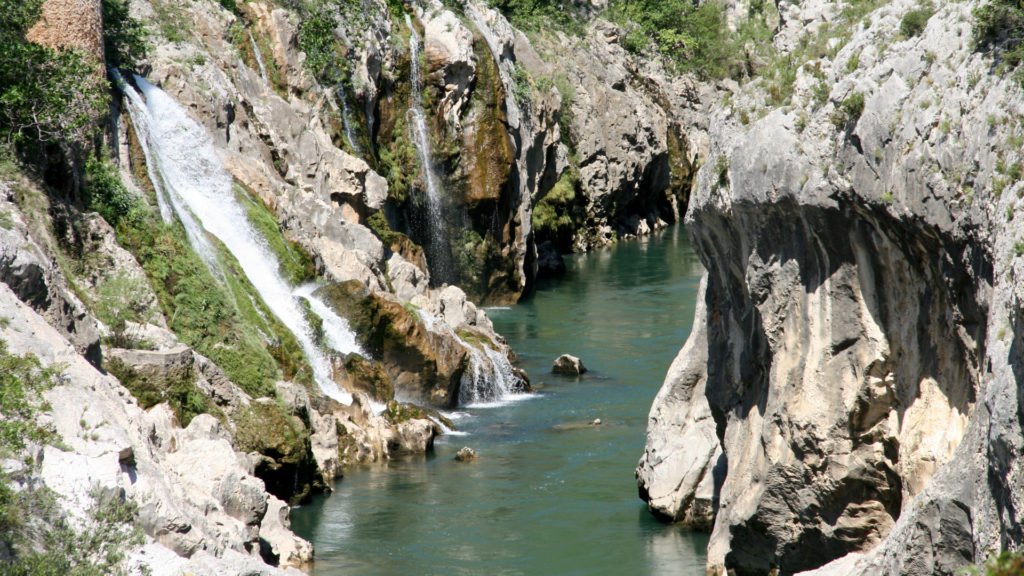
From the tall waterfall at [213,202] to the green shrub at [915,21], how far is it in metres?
16.0

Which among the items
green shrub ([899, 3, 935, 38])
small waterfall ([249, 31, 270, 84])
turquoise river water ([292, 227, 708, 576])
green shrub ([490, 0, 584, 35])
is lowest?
turquoise river water ([292, 227, 708, 576])

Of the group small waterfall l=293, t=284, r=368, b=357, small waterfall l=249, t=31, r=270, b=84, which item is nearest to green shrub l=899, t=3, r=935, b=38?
small waterfall l=293, t=284, r=368, b=357

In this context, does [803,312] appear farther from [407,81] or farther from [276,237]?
[407,81]

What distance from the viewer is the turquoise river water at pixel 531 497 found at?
20094 millimetres

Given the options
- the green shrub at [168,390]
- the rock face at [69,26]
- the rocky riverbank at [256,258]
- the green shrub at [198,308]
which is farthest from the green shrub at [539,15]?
the green shrub at [168,390]

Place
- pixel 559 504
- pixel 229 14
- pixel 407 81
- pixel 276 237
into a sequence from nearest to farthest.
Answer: pixel 559 504, pixel 276 237, pixel 229 14, pixel 407 81

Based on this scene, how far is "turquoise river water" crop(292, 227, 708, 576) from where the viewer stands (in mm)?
20094

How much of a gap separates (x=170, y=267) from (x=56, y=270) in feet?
23.5

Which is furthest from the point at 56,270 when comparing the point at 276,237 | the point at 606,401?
the point at 606,401

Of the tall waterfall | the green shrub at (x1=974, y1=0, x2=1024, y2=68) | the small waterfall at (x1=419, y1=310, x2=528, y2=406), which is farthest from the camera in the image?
the small waterfall at (x1=419, y1=310, x2=528, y2=406)

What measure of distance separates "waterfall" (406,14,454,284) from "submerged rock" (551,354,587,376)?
10.7 metres

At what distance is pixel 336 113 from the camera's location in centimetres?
3838

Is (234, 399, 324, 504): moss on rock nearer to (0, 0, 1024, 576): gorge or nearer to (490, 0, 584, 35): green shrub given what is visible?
(0, 0, 1024, 576): gorge

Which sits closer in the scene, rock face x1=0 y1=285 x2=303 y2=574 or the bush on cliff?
the bush on cliff
